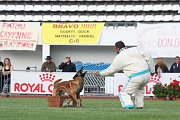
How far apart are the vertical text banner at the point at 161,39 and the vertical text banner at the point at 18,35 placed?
5.52 meters

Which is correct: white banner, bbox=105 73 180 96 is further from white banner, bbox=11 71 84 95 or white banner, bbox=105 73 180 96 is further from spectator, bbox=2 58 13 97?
spectator, bbox=2 58 13 97

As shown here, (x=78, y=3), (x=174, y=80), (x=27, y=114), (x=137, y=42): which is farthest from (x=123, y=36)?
(x=27, y=114)

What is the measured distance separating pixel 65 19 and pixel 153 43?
6450mm

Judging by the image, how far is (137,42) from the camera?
35375mm

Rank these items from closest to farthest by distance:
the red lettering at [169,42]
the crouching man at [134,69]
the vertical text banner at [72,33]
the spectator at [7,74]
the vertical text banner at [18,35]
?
the crouching man at [134,69] < the spectator at [7,74] < the red lettering at [169,42] < the vertical text banner at [18,35] < the vertical text banner at [72,33]

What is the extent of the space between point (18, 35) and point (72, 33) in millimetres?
2838

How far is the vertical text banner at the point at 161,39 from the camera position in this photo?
114ft

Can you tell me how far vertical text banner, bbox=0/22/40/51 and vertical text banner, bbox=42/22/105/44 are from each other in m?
0.54

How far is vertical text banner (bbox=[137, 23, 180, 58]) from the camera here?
34.8 m

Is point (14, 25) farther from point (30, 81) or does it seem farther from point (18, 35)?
point (30, 81)

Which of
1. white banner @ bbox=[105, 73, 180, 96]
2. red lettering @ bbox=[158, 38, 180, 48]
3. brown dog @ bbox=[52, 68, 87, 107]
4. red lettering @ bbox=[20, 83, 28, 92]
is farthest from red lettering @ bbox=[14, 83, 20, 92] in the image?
brown dog @ bbox=[52, 68, 87, 107]

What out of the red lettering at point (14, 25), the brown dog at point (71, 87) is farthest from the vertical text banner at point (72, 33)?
the brown dog at point (71, 87)

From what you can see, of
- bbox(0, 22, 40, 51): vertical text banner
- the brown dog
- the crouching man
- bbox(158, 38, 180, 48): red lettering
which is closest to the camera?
the crouching man

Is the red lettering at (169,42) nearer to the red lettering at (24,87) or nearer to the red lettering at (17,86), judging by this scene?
the red lettering at (24,87)
